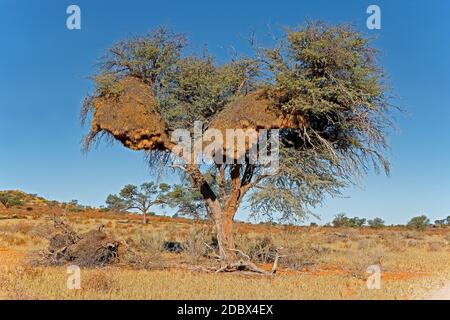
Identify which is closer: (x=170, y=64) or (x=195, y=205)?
(x=170, y=64)

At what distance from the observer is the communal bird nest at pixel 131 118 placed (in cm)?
1648

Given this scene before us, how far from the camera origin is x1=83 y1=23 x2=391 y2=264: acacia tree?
15.8 m

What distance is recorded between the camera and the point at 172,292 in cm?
1042

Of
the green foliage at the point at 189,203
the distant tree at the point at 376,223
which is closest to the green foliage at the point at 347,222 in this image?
the distant tree at the point at 376,223

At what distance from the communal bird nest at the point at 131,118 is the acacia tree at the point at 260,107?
1.4 inches

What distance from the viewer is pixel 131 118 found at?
54.1 ft

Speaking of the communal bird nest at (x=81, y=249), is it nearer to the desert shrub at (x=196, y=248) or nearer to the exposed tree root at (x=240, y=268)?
the desert shrub at (x=196, y=248)

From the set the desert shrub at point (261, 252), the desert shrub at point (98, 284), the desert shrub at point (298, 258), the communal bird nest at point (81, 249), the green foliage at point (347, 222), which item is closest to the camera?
the desert shrub at point (98, 284)

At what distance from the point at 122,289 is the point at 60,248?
690 cm

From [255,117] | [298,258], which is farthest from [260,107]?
[298,258]

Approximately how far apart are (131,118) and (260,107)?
14.0 ft
